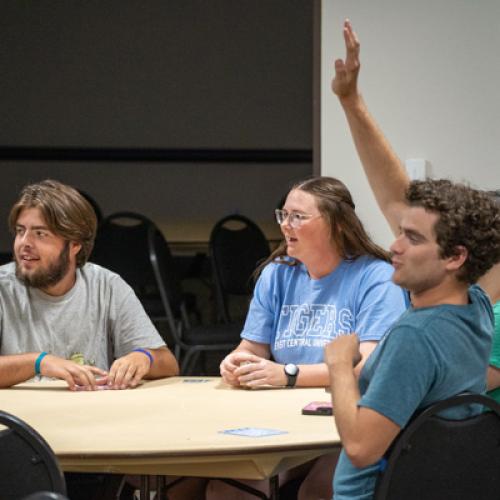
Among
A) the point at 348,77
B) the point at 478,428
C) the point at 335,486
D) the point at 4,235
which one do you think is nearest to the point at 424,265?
the point at 478,428

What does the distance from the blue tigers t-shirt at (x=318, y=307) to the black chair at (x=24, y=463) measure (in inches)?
48.5

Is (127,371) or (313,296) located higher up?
(313,296)

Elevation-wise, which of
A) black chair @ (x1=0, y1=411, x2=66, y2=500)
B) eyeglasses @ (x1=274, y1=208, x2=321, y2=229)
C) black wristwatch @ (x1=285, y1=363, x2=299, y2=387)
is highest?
eyeglasses @ (x1=274, y1=208, x2=321, y2=229)

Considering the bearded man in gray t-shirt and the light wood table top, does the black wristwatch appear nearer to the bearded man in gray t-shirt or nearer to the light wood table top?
the light wood table top

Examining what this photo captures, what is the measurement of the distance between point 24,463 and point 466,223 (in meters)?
0.98

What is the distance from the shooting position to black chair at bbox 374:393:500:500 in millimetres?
1773

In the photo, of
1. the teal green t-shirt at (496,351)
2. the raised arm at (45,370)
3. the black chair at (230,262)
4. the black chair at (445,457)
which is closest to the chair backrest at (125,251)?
the black chair at (230,262)

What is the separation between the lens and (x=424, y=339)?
5.75 feet

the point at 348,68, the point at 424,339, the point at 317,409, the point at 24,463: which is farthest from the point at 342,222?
the point at 24,463

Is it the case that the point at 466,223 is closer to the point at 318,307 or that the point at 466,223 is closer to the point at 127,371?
the point at 318,307

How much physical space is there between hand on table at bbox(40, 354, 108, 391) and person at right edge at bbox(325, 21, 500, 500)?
1094 mm

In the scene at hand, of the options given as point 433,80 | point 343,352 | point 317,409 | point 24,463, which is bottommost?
point 317,409

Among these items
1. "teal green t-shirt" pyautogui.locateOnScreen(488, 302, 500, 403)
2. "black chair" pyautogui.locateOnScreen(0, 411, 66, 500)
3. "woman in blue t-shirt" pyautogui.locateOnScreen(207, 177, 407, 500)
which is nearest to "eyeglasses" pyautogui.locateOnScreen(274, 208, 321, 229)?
"woman in blue t-shirt" pyautogui.locateOnScreen(207, 177, 407, 500)

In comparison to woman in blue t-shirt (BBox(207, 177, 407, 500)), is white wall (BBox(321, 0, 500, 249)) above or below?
above
